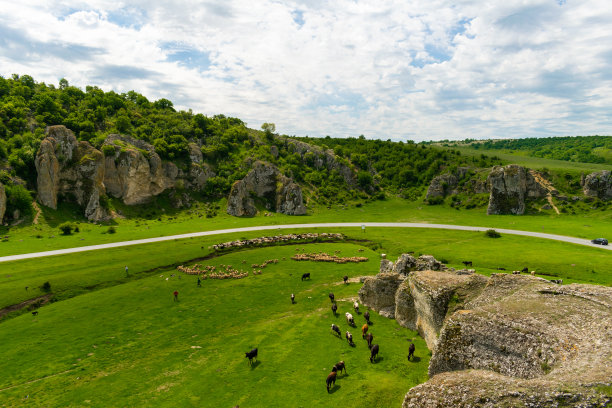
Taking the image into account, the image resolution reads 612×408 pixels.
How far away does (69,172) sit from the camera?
93.5 metres

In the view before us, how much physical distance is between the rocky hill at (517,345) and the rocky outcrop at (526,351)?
33 mm

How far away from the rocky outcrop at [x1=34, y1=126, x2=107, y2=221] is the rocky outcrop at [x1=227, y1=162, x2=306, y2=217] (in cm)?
4305

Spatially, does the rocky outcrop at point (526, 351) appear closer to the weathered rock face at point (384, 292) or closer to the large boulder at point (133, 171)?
the weathered rock face at point (384, 292)

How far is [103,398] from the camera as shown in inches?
819

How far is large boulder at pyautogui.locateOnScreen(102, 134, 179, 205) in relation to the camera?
4134 inches

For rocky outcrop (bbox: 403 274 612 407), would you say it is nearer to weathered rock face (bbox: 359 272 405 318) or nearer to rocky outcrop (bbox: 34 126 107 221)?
weathered rock face (bbox: 359 272 405 318)

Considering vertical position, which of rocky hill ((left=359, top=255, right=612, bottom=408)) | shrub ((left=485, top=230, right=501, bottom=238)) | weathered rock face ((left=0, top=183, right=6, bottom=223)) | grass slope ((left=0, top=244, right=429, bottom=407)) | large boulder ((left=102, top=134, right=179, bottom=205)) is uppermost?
large boulder ((left=102, top=134, right=179, bottom=205))

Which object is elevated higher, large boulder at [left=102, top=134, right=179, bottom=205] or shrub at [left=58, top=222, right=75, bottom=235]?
large boulder at [left=102, top=134, right=179, bottom=205]

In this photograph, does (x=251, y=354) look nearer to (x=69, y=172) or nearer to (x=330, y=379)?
(x=330, y=379)

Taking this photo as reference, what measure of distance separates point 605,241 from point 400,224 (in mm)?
46380

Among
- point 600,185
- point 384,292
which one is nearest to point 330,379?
point 384,292

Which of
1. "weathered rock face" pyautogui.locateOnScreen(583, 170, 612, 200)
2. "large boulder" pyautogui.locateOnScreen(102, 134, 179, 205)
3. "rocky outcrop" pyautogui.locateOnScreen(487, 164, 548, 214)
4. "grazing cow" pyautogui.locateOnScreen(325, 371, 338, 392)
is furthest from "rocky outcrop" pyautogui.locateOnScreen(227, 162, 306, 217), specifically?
"weathered rock face" pyautogui.locateOnScreen(583, 170, 612, 200)

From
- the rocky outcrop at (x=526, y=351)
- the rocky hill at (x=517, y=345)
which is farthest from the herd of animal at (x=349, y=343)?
the rocky outcrop at (x=526, y=351)

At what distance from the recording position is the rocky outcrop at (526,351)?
1157cm
